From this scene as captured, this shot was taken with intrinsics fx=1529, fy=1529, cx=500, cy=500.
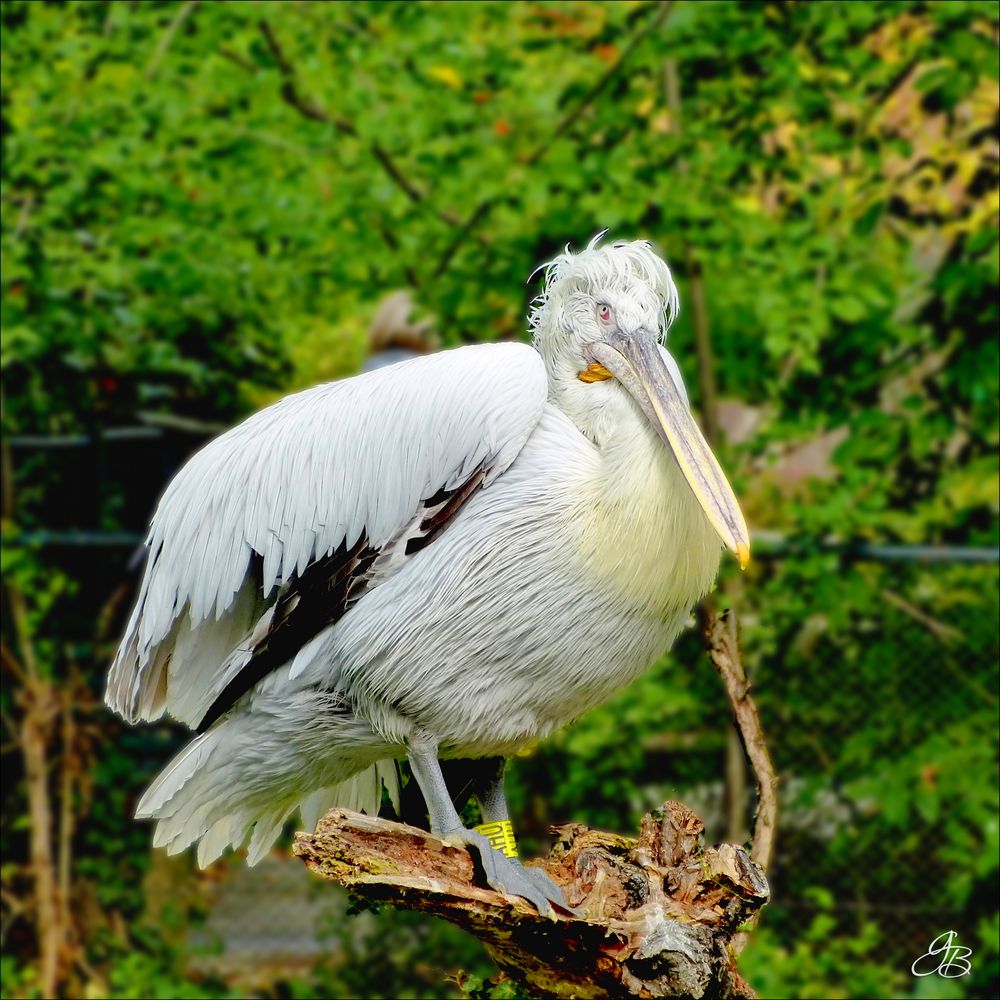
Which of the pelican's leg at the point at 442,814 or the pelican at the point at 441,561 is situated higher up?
the pelican at the point at 441,561

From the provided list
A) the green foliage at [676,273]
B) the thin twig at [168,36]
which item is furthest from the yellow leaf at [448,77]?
the thin twig at [168,36]

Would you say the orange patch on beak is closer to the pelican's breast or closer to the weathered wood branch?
the pelican's breast

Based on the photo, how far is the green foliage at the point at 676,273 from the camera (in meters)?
4.75

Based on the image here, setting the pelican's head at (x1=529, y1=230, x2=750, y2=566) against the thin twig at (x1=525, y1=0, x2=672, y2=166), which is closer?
the pelican's head at (x1=529, y1=230, x2=750, y2=566)

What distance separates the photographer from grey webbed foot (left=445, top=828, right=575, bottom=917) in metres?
2.56

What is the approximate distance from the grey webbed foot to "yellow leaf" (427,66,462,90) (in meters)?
3.06

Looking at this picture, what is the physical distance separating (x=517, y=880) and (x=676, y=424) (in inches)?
32.6

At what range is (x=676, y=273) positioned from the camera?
526 cm

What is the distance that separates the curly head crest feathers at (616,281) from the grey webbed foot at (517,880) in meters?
0.96

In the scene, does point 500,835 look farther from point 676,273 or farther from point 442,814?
point 676,273

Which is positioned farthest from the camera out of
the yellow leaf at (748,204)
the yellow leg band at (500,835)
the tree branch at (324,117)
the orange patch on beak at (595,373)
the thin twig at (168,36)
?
the tree branch at (324,117)

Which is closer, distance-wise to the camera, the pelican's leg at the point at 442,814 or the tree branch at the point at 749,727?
the pelican's leg at the point at 442,814

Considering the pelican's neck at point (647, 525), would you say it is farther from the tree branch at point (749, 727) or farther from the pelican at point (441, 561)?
the tree branch at point (749, 727)
